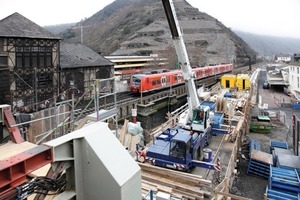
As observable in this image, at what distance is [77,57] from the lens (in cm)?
2592

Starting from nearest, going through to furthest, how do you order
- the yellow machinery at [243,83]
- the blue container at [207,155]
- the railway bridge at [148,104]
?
the blue container at [207,155]
the railway bridge at [148,104]
the yellow machinery at [243,83]

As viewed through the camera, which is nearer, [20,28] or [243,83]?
[20,28]

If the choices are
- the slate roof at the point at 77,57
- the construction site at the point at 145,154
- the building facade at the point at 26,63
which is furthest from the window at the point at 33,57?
the slate roof at the point at 77,57

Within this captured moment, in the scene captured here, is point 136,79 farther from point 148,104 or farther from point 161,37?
point 161,37

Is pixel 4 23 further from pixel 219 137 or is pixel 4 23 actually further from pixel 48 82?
pixel 219 137

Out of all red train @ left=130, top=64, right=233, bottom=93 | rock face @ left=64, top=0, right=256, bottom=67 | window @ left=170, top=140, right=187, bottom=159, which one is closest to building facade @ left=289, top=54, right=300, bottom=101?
red train @ left=130, top=64, right=233, bottom=93

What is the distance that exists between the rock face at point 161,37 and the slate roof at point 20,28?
34306 millimetres

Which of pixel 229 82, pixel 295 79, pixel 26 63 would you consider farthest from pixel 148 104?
pixel 295 79

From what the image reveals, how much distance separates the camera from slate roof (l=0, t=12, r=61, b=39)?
62.0 feet

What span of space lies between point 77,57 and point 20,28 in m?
6.76

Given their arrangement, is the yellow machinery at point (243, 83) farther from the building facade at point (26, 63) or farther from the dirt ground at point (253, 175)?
the building facade at point (26, 63)

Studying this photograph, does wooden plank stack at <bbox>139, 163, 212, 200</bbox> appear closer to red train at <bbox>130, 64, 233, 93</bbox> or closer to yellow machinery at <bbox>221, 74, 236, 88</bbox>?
red train at <bbox>130, 64, 233, 93</bbox>

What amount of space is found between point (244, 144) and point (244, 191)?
6596mm

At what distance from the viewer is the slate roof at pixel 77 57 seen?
24.2 metres
